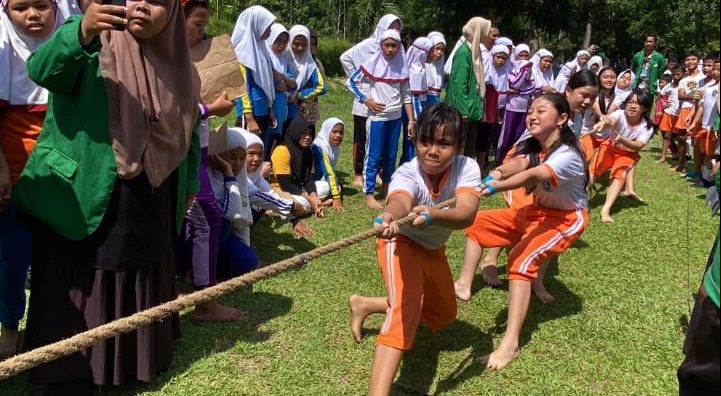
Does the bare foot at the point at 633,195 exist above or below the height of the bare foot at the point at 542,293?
below

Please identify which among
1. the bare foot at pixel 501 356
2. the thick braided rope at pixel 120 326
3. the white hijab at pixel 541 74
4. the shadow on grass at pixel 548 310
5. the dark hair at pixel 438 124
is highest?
the dark hair at pixel 438 124

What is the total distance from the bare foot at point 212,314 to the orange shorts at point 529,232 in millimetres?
1612

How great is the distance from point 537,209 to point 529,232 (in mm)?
208

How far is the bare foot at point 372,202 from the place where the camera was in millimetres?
6285

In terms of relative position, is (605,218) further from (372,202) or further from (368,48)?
(368,48)

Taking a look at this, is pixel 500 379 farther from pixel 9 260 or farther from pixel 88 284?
pixel 9 260

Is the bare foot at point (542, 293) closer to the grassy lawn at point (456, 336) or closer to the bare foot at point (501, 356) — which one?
the grassy lawn at point (456, 336)

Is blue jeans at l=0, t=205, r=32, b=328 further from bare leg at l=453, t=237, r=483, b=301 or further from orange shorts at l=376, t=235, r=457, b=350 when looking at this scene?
bare leg at l=453, t=237, r=483, b=301

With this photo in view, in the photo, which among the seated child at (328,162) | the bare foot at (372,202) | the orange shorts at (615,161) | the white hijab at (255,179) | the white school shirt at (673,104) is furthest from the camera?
the white school shirt at (673,104)

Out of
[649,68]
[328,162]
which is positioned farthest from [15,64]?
[649,68]

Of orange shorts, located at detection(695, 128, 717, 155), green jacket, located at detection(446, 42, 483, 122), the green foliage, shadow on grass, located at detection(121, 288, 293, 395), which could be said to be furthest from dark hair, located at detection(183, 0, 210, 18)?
the green foliage

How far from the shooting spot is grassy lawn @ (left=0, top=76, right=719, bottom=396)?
305 centimetres

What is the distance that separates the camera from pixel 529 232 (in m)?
3.71

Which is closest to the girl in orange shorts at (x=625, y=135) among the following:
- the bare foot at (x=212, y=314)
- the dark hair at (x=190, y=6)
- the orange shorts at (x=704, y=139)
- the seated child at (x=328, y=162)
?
the orange shorts at (x=704, y=139)
